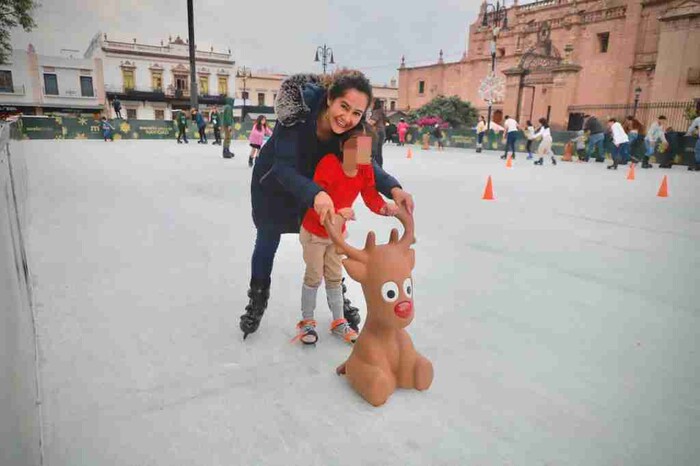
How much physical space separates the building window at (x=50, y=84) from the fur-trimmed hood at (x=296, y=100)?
44190 millimetres

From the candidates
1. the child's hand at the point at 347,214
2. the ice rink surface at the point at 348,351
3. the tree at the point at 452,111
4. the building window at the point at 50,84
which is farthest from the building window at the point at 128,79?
the child's hand at the point at 347,214

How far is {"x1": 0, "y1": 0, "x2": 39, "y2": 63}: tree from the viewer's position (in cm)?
1557

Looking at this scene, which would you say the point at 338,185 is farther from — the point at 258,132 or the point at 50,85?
the point at 50,85

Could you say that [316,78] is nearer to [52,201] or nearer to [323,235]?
[323,235]

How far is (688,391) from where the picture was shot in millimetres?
1874

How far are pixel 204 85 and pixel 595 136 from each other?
127ft

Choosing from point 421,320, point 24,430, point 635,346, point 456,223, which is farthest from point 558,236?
point 24,430

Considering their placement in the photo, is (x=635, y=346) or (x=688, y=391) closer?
(x=688, y=391)

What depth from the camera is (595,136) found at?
13.8 meters

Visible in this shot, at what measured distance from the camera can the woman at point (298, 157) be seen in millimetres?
1846

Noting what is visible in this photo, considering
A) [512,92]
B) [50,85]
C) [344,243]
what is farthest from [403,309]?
[50,85]

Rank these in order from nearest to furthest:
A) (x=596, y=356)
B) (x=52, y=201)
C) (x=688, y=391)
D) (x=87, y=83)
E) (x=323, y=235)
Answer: (x=688, y=391) < (x=323, y=235) < (x=596, y=356) < (x=52, y=201) < (x=87, y=83)

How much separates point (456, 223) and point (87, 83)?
143ft

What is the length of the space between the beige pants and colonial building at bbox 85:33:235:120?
43.7 m
